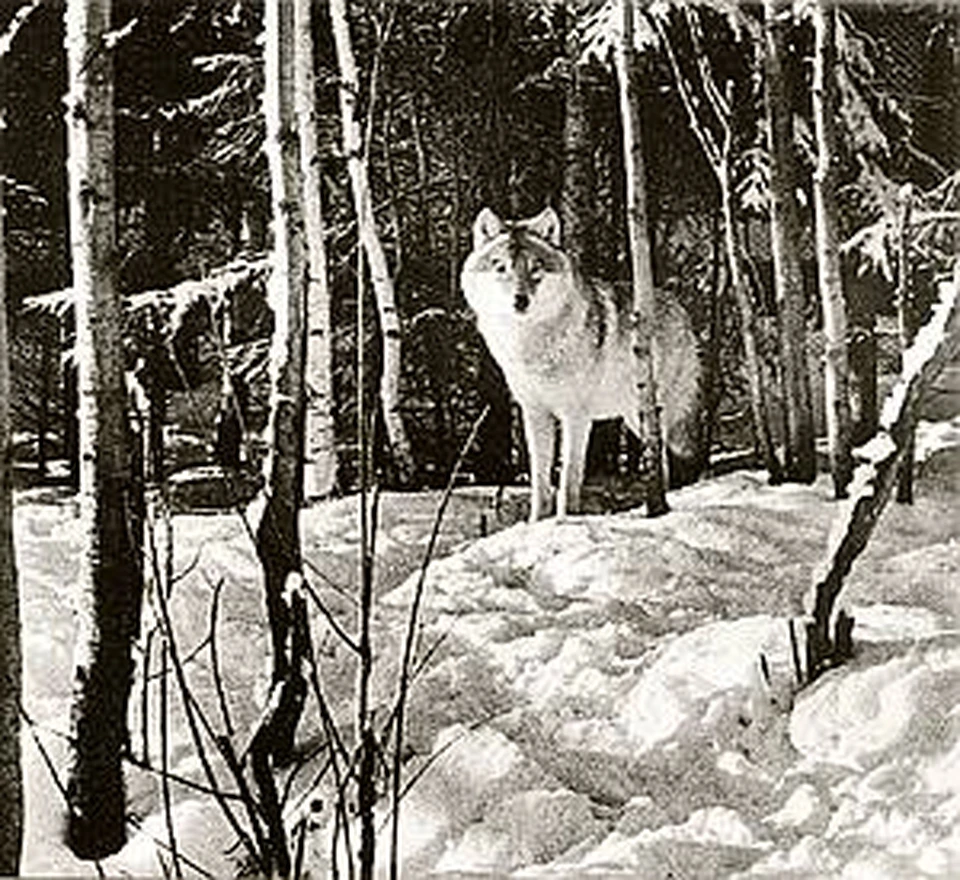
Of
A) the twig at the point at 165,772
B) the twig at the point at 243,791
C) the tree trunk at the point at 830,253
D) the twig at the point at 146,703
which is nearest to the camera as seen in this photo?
the twig at the point at 243,791

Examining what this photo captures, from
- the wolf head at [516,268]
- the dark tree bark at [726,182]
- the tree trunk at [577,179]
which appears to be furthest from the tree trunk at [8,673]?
the dark tree bark at [726,182]

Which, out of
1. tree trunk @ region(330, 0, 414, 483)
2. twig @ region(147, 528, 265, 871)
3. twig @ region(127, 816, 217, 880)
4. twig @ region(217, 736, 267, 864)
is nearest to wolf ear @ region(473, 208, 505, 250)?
tree trunk @ region(330, 0, 414, 483)

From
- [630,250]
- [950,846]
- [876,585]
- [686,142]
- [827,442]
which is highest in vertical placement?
[686,142]

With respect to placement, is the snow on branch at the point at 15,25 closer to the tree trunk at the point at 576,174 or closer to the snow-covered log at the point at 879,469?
the tree trunk at the point at 576,174

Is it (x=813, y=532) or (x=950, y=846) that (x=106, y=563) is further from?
(x=950, y=846)

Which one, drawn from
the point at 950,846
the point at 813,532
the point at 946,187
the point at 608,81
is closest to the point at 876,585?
the point at 813,532

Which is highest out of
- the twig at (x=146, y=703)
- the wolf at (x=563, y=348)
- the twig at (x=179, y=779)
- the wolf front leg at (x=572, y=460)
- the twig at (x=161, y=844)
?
the wolf at (x=563, y=348)

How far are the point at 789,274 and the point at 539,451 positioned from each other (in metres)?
0.40

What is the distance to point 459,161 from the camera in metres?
2.26

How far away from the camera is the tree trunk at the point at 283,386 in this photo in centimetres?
215

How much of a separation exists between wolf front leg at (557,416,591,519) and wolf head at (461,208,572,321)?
0.16 m

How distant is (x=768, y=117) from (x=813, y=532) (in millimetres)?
548

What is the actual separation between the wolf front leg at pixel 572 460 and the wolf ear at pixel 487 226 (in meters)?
0.26

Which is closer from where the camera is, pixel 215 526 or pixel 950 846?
pixel 950 846
